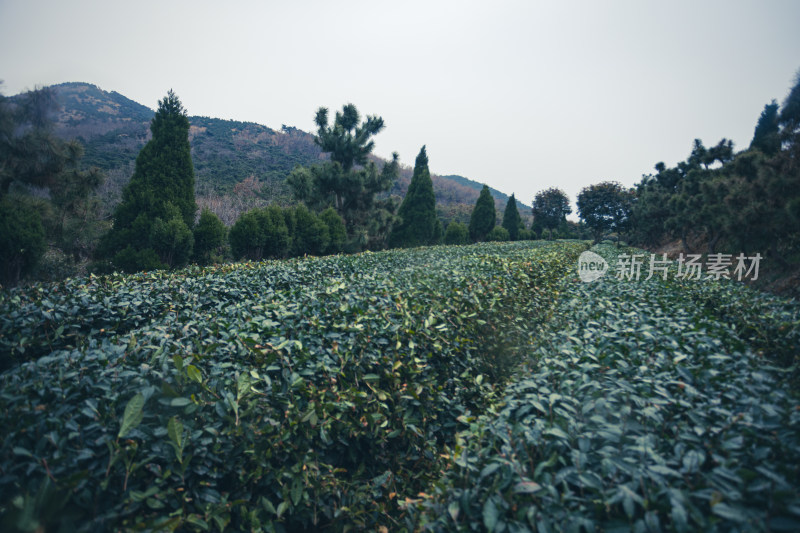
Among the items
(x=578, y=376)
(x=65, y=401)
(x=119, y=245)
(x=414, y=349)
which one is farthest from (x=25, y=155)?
(x=578, y=376)

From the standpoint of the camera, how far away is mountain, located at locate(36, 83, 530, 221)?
31.4 metres

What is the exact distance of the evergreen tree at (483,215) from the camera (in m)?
28.5

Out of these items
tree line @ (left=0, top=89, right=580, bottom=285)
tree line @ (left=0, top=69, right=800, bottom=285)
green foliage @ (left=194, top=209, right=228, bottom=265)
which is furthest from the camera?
green foliage @ (left=194, top=209, right=228, bottom=265)

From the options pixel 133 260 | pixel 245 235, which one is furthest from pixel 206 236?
pixel 133 260

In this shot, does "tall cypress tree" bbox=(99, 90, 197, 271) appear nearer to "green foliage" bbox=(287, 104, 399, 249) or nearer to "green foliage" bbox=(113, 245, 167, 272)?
"green foliage" bbox=(113, 245, 167, 272)

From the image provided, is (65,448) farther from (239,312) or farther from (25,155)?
(25,155)

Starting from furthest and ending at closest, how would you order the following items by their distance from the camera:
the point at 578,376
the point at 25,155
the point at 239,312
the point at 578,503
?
the point at 25,155 → the point at 239,312 → the point at 578,376 → the point at 578,503

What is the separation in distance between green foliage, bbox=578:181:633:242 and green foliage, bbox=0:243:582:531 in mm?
45420

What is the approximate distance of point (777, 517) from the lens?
864mm

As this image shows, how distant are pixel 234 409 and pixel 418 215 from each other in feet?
69.3

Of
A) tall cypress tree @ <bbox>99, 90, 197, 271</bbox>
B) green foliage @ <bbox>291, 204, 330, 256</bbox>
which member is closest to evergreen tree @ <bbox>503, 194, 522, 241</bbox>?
green foliage @ <bbox>291, 204, 330, 256</bbox>

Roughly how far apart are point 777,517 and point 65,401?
2.54 m

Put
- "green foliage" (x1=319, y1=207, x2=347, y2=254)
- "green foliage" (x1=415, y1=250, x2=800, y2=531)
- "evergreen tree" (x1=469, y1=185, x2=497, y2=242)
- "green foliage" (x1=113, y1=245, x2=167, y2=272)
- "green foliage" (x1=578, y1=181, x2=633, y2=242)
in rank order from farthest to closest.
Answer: "green foliage" (x1=578, y1=181, x2=633, y2=242), "evergreen tree" (x1=469, y1=185, x2=497, y2=242), "green foliage" (x1=319, y1=207, x2=347, y2=254), "green foliage" (x1=113, y1=245, x2=167, y2=272), "green foliage" (x1=415, y1=250, x2=800, y2=531)

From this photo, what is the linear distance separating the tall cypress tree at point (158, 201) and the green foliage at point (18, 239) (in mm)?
1346
